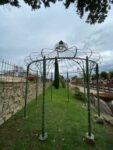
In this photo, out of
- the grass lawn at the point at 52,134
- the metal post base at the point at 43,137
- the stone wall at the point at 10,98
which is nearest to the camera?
the grass lawn at the point at 52,134

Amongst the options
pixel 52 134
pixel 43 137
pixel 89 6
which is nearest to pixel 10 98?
pixel 52 134

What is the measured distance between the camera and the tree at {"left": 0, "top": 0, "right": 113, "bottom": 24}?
7348 millimetres

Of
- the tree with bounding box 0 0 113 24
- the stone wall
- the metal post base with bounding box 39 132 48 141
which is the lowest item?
→ the metal post base with bounding box 39 132 48 141

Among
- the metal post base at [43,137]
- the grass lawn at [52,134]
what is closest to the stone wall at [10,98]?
the grass lawn at [52,134]

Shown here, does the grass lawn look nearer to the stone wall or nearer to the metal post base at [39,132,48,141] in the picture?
the metal post base at [39,132,48,141]

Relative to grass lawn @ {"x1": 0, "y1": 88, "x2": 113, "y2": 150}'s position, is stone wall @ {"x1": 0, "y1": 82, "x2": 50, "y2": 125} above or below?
above

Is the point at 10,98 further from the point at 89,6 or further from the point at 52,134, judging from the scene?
the point at 89,6

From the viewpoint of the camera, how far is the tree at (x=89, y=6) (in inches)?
289

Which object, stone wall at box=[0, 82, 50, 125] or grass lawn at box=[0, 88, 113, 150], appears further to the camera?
stone wall at box=[0, 82, 50, 125]

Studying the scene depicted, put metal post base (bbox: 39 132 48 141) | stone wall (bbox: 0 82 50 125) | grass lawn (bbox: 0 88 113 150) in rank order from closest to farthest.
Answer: grass lawn (bbox: 0 88 113 150), metal post base (bbox: 39 132 48 141), stone wall (bbox: 0 82 50 125)

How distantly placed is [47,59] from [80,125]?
8.71 feet

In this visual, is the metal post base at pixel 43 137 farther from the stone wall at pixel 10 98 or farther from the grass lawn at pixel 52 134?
the stone wall at pixel 10 98

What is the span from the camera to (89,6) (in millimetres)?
7410

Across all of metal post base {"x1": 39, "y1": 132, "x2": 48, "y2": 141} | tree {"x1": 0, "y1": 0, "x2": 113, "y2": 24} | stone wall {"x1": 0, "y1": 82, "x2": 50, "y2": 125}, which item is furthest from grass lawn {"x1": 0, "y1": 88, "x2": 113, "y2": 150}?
tree {"x1": 0, "y1": 0, "x2": 113, "y2": 24}
